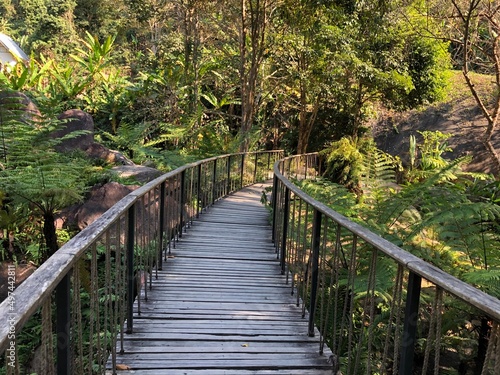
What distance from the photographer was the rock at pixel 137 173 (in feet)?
31.7

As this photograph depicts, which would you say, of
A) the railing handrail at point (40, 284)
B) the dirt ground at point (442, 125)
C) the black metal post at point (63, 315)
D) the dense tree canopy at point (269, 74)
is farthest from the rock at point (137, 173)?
the dirt ground at point (442, 125)

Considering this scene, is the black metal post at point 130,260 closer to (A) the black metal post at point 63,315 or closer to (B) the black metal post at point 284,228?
(A) the black metal post at point 63,315

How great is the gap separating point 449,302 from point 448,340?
2.34 feet

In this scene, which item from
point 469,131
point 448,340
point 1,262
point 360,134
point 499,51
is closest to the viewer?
point 448,340

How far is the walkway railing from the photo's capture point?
1.69 meters

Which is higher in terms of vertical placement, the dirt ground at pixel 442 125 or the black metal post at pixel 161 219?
the dirt ground at pixel 442 125

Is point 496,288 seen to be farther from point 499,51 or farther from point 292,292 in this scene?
point 499,51

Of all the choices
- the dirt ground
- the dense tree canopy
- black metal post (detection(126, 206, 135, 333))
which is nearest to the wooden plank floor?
black metal post (detection(126, 206, 135, 333))

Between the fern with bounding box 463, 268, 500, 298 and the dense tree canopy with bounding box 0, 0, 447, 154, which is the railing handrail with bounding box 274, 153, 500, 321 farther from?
the dense tree canopy with bounding box 0, 0, 447, 154

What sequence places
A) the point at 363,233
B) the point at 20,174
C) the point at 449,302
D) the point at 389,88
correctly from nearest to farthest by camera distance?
the point at 363,233 < the point at 449,302 < the point at 20,174 < the point at 389,88

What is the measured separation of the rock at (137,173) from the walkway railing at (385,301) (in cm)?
448

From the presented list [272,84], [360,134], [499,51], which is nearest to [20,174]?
[499,51]

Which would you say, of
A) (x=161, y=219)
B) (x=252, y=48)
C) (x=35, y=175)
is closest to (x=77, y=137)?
(x=252, y=48)

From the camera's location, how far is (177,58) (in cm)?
1766
